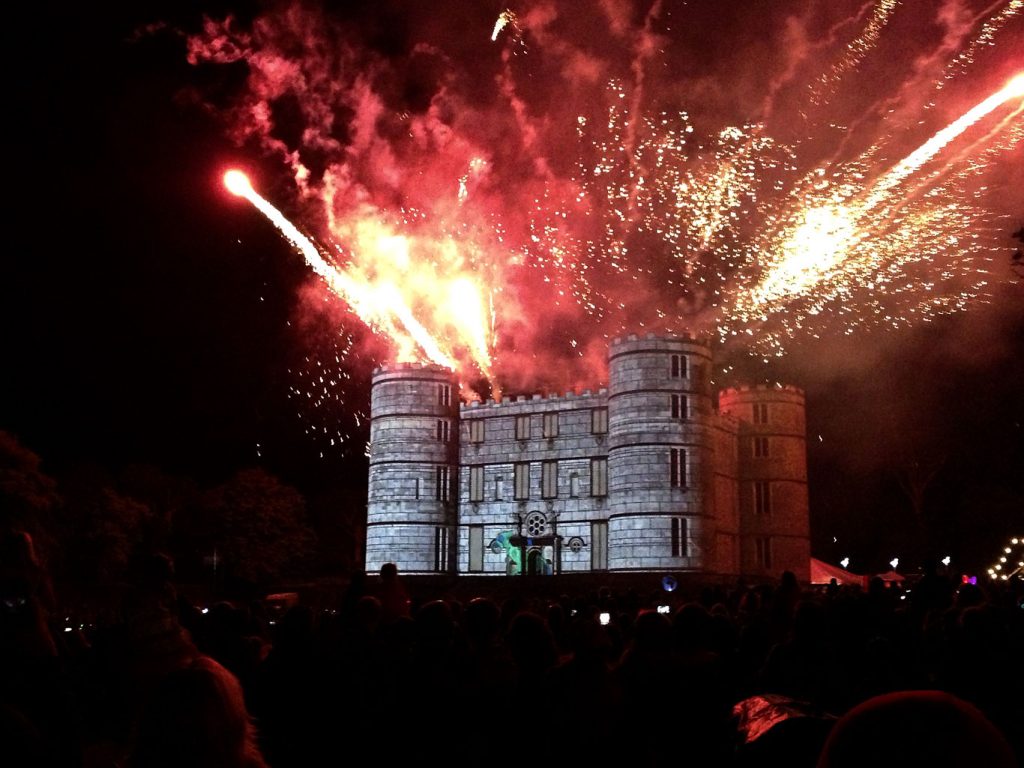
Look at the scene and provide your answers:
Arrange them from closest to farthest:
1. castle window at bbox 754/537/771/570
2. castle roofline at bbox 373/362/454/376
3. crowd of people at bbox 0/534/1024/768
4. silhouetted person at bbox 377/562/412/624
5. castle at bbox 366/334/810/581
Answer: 1. crowd of people at bbox 0/534/1024/768
2. silhouetted person at bbox 377/562/412/624
3. castle at bbox 366/334/810/581
4. castle window at bbox 754/537/771/570
5. castle roofline at bbox 373/362/454/376

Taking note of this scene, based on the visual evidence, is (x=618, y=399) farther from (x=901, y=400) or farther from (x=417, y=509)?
(x=901, y=400)

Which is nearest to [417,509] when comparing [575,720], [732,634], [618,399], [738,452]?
[618,399]

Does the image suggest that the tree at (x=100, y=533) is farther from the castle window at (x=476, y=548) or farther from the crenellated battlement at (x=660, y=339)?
the crenellated battlement at (x=660, y=339)

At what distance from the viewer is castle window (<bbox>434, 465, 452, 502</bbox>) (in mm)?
49188

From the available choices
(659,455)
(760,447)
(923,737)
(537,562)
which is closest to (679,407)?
(659,455)

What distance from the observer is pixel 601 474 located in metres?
46.7

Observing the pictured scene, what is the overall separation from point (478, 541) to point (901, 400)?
24.3 m

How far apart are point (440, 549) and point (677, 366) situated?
13.2 m

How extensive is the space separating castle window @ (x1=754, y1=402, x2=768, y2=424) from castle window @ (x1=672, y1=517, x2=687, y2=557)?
709 cm

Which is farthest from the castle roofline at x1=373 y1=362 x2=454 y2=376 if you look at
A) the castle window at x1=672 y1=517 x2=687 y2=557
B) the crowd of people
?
the crowd of people

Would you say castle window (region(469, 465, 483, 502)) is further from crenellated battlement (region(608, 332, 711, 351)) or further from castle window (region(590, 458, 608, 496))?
crenellated battlement (region(608, 332, 711, 351))

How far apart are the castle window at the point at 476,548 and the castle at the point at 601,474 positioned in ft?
0.20

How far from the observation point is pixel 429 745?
6.50 metres

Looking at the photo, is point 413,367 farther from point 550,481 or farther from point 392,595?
point 392,595
